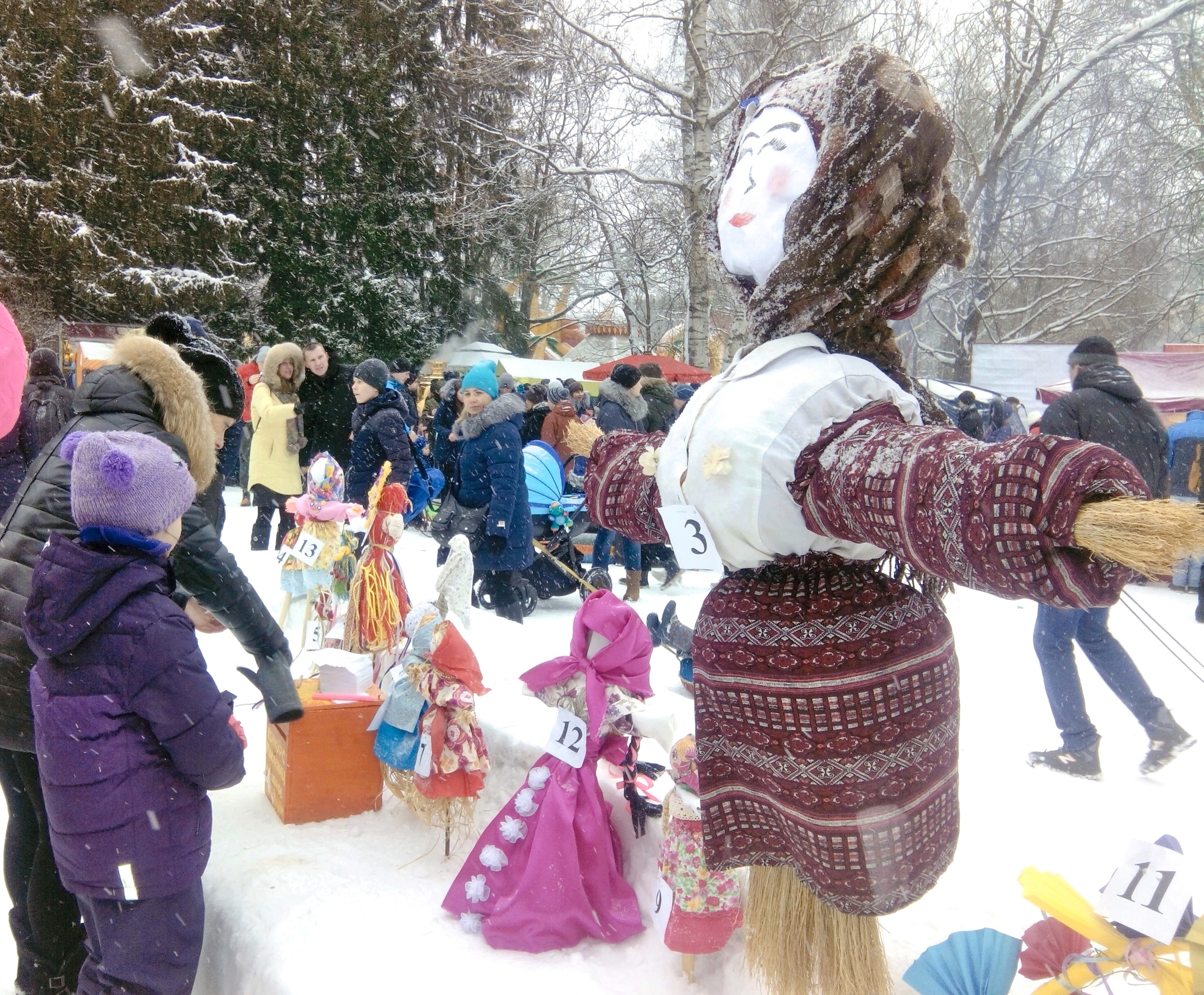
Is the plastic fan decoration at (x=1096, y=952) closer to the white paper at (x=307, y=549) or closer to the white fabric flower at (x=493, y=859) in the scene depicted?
the white fabric flower at (x=493, y=859)

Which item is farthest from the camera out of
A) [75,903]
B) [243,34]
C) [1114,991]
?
[243,34]

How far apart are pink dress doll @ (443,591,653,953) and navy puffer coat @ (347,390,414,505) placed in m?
2.91

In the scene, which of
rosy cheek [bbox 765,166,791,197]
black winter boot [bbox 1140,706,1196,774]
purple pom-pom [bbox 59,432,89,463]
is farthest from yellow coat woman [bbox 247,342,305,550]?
black winter boot [bbox 1140,706,1196,774]

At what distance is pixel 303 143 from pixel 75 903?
1692 cm

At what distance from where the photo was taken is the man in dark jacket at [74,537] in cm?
231

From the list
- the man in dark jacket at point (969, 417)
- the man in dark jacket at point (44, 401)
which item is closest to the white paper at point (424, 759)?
the man in dark jacket at point (44, 401)

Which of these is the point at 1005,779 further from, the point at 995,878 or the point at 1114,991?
the point at 1114,991

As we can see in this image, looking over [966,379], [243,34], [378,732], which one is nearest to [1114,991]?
[378,732]

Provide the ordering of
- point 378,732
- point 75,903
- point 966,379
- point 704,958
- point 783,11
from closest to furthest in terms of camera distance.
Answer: point 704,958
point 75,903
point 378,732
point 783,11
point 966,379

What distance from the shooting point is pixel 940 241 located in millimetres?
1739

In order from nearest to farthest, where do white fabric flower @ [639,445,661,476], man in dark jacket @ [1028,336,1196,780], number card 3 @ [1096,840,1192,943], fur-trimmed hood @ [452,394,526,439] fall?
number card 3 @ [1096,840,1192,943] < white fabric flower @ [639,445,661,476] < man in dark jacket @ [1028,336,1196,780] < fur-trimmed hood @ [452,394,526,439]

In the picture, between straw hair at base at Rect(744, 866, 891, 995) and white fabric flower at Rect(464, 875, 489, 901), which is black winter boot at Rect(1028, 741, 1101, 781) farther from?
white fabric flower at Rect(464, 875, 489, 901)

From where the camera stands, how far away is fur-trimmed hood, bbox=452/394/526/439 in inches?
206

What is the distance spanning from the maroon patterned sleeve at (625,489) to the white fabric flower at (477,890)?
128 centimetres
